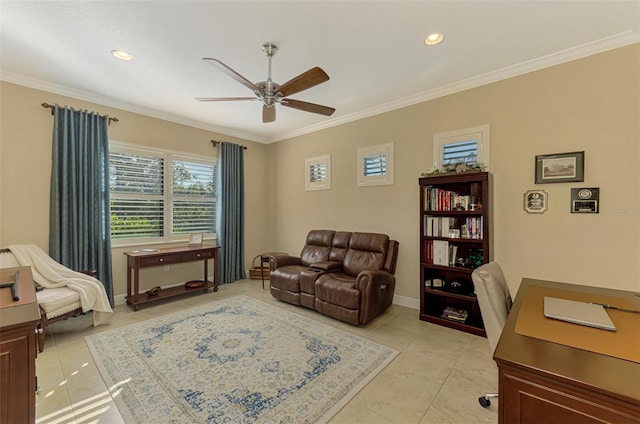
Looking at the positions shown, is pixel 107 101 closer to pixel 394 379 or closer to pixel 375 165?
pixel 375 165

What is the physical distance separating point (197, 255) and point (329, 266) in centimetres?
219

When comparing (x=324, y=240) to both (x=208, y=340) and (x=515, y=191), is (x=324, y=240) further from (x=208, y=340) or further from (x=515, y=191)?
(x=515, y=191)

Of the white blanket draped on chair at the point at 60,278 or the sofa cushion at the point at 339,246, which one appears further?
the sofa cushion at the point at 339,246

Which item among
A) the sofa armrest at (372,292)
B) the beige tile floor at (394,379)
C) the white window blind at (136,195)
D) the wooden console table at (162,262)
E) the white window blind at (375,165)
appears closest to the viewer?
the beige tile floor at (394,379)

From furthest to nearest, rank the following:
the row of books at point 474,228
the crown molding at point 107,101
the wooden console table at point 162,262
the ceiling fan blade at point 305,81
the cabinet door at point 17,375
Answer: the wooden console table at point 162,262, the crown molding at point 107,101, the row of books at point 474,228, the ceiling fan blade at point 305,81, the cabinet door at point 17,375

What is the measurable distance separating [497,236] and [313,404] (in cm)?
265

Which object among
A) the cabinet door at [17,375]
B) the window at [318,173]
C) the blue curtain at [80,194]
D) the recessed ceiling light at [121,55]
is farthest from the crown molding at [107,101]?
the cabinet door at [17,375]

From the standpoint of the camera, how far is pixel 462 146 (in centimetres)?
332

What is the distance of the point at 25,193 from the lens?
125 inches

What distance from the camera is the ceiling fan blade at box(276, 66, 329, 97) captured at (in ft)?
7.14

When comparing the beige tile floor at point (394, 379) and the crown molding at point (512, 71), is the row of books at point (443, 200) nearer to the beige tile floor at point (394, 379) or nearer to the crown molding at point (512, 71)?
the crown molding at point (512, 71)

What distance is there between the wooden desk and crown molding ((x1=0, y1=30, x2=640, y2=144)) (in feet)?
9.96

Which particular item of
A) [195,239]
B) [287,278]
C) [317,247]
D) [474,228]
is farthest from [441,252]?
[195,239]

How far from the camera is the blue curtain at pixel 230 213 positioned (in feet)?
16.3
